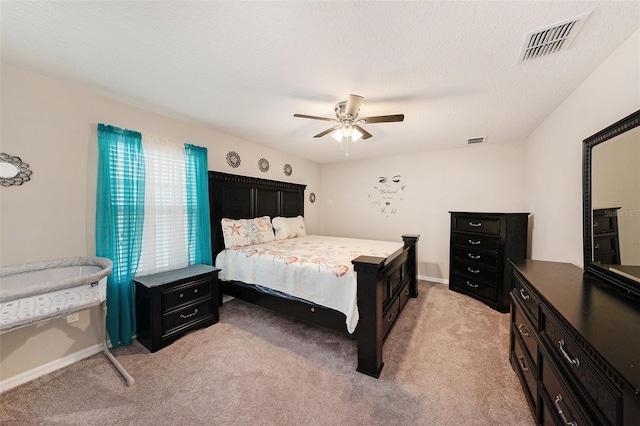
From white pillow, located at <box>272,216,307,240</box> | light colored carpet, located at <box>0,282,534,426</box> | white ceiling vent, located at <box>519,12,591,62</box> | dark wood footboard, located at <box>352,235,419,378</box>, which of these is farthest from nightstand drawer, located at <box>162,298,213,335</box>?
white ceiling vent, located at <box>519,12,591,62</box>

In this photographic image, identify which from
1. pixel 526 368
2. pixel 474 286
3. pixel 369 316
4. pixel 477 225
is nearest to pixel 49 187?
pixel 369 316

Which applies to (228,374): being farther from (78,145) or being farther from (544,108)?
(544,108)

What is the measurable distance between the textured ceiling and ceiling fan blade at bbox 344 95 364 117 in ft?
0.43

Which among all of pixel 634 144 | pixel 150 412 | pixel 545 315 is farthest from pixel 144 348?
pixel 634 144

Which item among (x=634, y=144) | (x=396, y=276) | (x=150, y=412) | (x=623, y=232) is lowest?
(x=150, y=412)

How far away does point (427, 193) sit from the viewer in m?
4.17

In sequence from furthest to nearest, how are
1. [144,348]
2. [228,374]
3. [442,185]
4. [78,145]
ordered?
1. [442,185]
2. [144,348]
3. [78,145]
4. [228,374]

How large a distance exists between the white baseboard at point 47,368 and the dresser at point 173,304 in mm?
354

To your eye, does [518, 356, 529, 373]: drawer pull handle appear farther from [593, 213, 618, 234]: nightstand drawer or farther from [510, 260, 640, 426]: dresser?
[593, 213, 618, 234]: nightstand drawer

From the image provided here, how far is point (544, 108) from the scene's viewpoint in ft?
7.87

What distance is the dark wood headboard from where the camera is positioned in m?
3.14

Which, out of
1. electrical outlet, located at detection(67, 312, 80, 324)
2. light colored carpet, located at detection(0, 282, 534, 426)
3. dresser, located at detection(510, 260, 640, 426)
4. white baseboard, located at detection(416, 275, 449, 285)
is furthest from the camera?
white baseboard, located at detection(416, 275, 449, 285)

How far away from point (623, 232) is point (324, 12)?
7.12ft

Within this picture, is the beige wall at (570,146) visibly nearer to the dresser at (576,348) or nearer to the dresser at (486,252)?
the dresser at (486,252)
